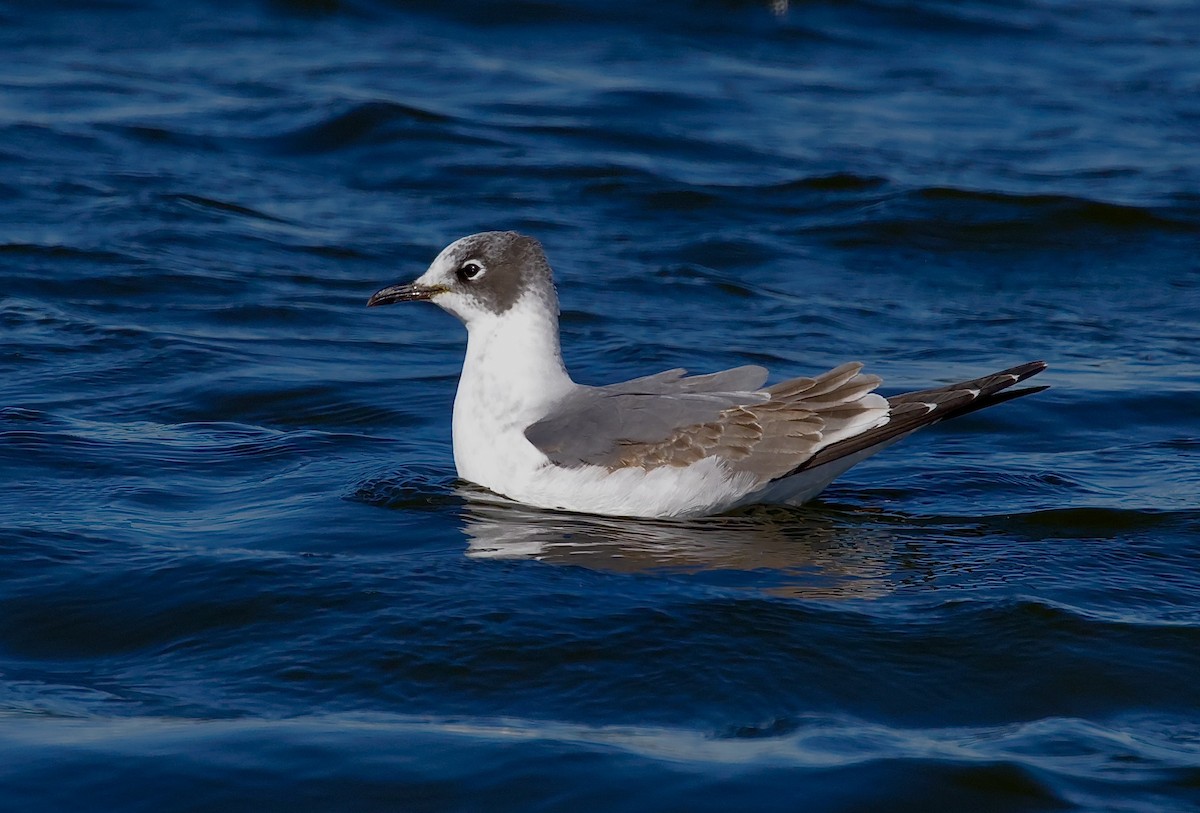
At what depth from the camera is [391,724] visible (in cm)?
529

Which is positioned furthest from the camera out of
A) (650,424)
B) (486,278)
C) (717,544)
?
(486,278)

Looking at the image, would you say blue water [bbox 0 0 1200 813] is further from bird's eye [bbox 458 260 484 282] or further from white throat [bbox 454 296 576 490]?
bird's eye [bbox 458 260 484 282]

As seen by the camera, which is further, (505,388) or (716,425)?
(505,388)

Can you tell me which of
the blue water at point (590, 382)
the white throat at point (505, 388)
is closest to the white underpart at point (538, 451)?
the white throat at point (505, 388)

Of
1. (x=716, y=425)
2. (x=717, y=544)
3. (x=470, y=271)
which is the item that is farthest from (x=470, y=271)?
(x=717, y=544)

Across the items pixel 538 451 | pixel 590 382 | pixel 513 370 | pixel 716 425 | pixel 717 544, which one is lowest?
pixel 717 544

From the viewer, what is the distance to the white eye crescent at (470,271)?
7816 millimetres

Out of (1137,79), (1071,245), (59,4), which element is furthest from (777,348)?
(59,4)

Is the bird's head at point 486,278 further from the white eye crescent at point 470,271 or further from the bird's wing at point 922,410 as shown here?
the bird's wing at point 922,410

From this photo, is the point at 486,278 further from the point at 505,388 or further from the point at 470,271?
the point at 505,388

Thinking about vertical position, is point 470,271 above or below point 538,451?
above

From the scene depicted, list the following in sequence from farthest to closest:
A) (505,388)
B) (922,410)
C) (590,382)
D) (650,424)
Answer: (590,382), (505,388), (922,410), (650,424)

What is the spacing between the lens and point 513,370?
7672 mm

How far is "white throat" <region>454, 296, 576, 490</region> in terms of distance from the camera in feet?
24.3
